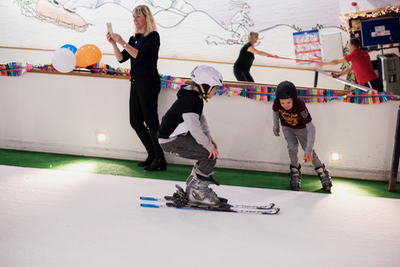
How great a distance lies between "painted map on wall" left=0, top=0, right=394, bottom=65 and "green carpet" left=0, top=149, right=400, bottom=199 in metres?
3.59

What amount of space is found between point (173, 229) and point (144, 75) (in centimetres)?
156

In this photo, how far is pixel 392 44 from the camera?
218 inches

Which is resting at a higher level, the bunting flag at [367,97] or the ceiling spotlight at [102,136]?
the bunting flag at [367,97]

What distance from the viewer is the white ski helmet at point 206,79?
7.04ft

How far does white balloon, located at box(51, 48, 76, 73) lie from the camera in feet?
10.3

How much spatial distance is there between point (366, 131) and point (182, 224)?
226 centimetres

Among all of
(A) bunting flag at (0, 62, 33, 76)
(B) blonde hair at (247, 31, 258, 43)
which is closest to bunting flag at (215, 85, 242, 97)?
(A) bunting flag at (0, 62, 33, 76)

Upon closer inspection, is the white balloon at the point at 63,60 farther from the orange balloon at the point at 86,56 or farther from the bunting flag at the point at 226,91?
the bunting flag at the point at 226,91

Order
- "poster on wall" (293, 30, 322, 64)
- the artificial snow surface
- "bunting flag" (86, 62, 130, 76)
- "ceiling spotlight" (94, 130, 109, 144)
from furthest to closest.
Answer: "poster on wall" (293, 30, 322, 64)
"ceiling spotlight" (94, 130, 109, 144)
"bunting flag" (86, 62, 130, 76)
the artificial snow surface

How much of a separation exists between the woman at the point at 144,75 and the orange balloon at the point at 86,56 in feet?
1.43

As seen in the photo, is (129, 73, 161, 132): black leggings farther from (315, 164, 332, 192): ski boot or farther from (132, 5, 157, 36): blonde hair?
(315, 164, 332, 192): ski boot

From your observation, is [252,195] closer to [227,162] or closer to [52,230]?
[227,162]

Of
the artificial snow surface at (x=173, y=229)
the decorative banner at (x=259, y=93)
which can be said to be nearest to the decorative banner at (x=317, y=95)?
the decorative banner at (x=259, y=93)

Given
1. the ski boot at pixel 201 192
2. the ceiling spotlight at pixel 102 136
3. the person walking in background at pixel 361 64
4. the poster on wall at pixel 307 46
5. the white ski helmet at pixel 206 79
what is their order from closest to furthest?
the white ski helmet at pixel 206 79, the ski boot at pixel 201 192, the ceiling spotlight at pixel 102 136, the person walking in background at pixel 361 64, the poster on wall at pixel 307 46
